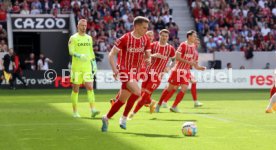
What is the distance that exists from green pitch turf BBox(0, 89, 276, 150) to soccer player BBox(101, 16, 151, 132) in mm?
527

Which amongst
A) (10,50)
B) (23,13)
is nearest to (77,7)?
(23,13)

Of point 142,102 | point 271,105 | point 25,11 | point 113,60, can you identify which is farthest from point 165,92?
point 25,11

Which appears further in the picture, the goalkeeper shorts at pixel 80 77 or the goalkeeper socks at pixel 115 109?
the goalkeeper shorts at pixel 80 77

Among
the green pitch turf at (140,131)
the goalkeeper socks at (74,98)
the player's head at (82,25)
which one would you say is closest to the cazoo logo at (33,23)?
the green pitch turf at (140,131)

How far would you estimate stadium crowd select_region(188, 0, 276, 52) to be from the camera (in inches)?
1624

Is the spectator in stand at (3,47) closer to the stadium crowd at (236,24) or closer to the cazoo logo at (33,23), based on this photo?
the cazoo logo at (33,23)

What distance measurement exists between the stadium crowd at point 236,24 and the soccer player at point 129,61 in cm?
2687

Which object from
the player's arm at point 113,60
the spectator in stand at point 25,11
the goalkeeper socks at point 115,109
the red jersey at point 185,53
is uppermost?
the spectator in stand at point 25,11

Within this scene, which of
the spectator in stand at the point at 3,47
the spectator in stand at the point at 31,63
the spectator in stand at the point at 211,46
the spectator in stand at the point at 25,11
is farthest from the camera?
the spectator in stand at the point at 211,46

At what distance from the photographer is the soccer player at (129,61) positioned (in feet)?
44.4

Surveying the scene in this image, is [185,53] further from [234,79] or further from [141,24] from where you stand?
[234,79]

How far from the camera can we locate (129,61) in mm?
13789

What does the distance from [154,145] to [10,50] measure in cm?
2496

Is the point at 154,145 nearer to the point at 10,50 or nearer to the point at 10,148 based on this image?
the point at 10,148
